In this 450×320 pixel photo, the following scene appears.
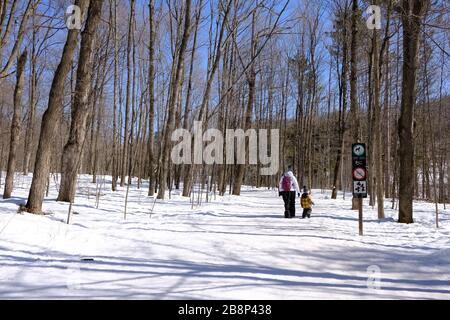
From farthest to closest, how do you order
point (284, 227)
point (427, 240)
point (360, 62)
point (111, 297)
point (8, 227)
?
1. point (360, 62)
2. point (284, 227)
3. point (427, 240)
4. point (8, 227)
5. point (111, 297)

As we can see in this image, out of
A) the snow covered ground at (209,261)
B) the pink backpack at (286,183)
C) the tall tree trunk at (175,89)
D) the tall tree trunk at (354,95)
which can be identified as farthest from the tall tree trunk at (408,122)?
the tall tree trunk at (175,89)

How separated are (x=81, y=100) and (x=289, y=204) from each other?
6320 millimetres

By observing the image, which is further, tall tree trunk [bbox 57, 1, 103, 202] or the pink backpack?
the pink backpack

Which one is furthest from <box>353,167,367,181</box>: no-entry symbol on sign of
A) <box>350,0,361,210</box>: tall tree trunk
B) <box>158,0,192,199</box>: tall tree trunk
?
<box>158,0,192,199</box>: tall tree trunk

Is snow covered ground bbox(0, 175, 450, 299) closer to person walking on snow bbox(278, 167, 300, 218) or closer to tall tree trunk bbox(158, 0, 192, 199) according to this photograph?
person walking on snow bbox(278, 167, 300, 218)

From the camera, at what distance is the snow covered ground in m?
3.35

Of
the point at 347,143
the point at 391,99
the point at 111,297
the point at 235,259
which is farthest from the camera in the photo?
the point at 347,143

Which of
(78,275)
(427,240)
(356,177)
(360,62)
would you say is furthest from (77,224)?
(360,62)

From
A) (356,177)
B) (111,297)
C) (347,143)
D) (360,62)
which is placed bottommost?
(111,297)

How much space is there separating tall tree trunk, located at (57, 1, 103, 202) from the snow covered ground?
214cm

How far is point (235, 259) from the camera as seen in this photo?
15.5 ft

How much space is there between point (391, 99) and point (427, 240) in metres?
16.7

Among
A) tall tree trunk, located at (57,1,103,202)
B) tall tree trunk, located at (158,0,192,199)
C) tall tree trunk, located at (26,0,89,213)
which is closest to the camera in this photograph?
tall tree trunk, located at (26,0,89,213)

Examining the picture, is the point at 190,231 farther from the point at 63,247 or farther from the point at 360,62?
the point at 360,62
